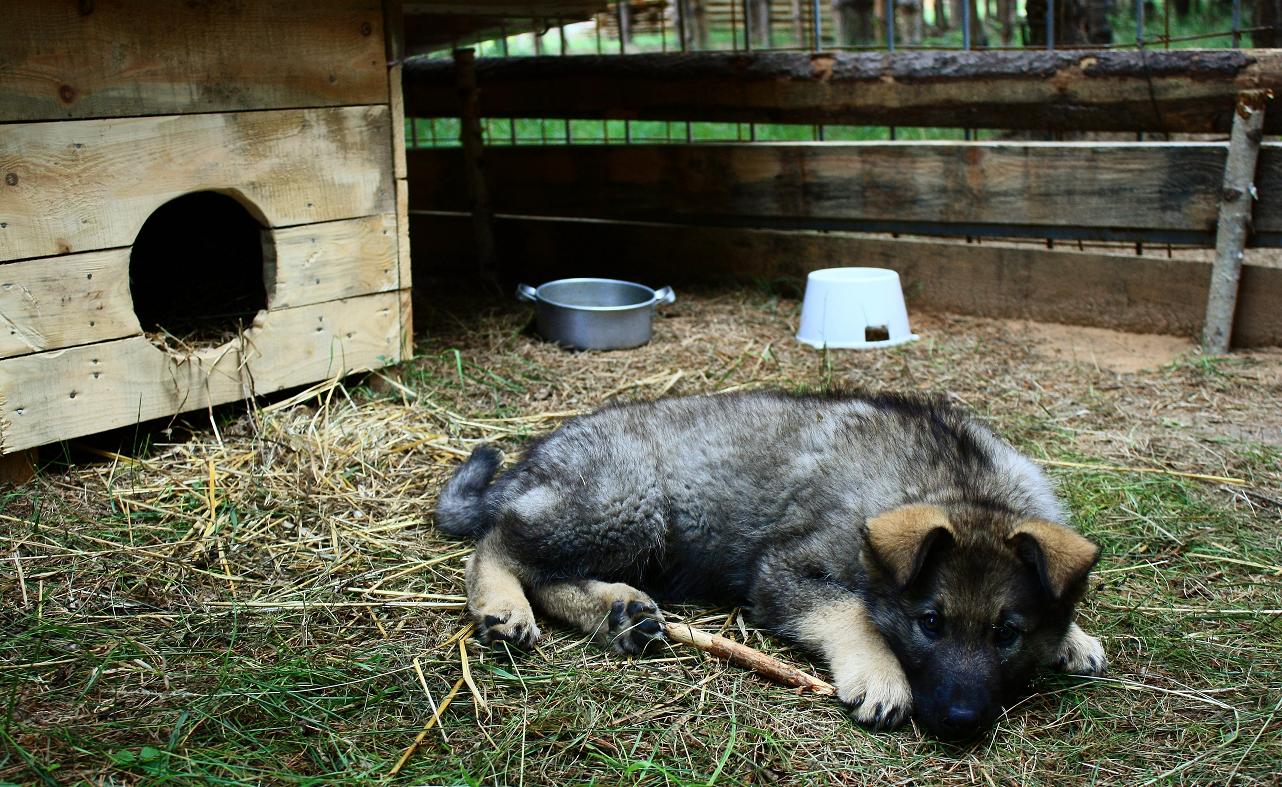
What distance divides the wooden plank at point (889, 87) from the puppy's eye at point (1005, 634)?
4003mm

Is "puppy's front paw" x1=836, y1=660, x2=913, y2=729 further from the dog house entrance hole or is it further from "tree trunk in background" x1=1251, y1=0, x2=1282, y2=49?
"tree trunk in background" x1=1251, y1=0, x2=1282, y2=49

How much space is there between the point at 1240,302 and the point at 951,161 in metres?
1.74

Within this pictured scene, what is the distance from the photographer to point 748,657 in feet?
11.0

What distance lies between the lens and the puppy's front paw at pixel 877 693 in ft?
10.0

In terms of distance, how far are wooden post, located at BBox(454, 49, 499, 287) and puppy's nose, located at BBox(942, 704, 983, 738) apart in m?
5.27

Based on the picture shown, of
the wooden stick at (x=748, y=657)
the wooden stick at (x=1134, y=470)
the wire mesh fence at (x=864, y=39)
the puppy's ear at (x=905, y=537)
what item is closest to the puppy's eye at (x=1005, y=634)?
the puppy's ear at (x=905, y=537)

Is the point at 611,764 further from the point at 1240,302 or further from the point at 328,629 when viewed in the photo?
the point at 1240,302

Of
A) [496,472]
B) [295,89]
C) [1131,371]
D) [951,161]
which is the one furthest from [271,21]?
[1131,371]

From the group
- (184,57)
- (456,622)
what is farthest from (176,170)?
(456,622)

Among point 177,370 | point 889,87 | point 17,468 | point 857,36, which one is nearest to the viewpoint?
point 17,468

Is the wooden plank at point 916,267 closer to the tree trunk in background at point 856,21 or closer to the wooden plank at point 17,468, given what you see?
the wooden plank at point 17,468

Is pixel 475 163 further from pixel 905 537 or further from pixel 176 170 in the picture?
pixel 905 537

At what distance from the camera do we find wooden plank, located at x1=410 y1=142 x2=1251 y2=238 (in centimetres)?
612

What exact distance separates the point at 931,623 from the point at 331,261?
321 centimetres
